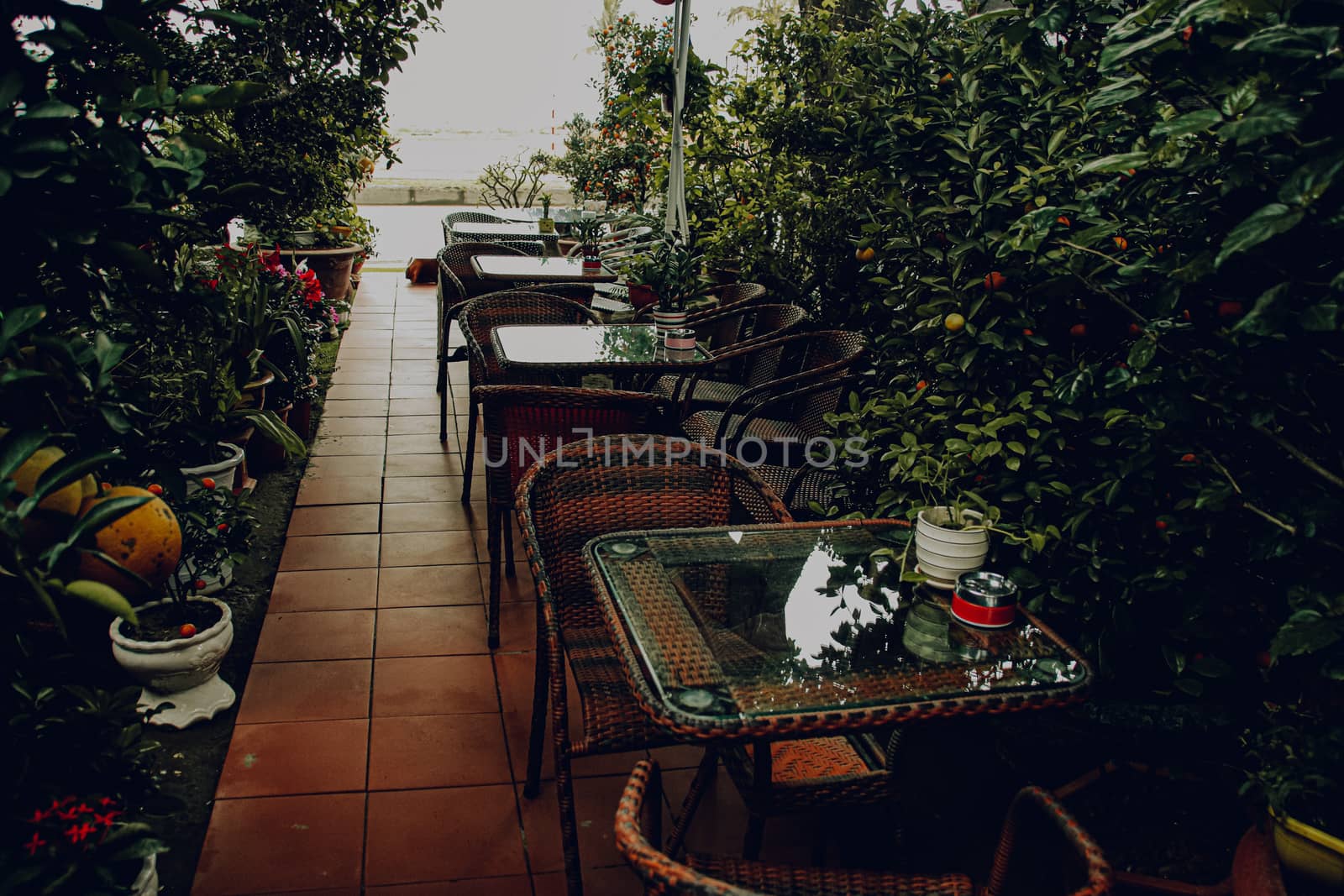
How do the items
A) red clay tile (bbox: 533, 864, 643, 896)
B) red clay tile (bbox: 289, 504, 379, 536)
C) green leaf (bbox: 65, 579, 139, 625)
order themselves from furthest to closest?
red clay tile (bbox: 289, 504, 379, 536) < red clay tile (bbox: 533, 864, 643, 896) < green leaf (bbox: 65, 579, 139, 625)

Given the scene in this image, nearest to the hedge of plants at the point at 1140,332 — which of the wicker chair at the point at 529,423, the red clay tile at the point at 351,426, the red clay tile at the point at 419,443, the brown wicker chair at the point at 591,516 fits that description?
the brown wicker chair at the point at 591,516

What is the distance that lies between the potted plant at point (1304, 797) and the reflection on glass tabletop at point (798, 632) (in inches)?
15.3

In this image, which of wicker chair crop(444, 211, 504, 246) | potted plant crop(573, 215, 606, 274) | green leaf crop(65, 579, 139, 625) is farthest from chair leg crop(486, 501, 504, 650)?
wicker chair crop(444, 211, 504, 246)

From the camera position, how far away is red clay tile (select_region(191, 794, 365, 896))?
202cm

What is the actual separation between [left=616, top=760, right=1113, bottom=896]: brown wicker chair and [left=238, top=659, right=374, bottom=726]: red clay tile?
1.57 meters

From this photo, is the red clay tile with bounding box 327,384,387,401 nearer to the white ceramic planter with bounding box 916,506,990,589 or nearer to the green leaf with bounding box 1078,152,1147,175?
the white ceramic planter with bounding box 916,506,990,589

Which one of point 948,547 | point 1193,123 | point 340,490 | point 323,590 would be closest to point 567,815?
point 948,547

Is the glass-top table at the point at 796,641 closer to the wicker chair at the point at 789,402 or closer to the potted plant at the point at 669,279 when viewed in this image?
the wicker chair at the point at 789,402

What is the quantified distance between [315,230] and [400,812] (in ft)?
18.5

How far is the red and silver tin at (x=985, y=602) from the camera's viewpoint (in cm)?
160

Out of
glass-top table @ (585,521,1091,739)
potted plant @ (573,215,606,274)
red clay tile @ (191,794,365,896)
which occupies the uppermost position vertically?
potted plant @ (573,215,606,274)

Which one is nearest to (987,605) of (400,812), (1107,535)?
(1107,535)

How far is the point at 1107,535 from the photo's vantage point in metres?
1.79

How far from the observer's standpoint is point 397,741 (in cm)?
252
